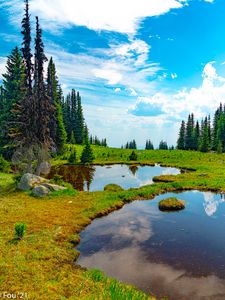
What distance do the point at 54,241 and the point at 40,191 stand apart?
10270 mm

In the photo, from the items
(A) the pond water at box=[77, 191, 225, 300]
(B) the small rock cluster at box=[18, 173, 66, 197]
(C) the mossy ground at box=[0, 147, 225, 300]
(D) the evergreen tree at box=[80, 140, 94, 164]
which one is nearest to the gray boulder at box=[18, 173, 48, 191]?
(B) the small rock cluster at box=[18, 173, 66, 197]

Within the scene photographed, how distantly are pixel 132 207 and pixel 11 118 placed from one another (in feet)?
101

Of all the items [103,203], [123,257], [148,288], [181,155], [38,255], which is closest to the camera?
[148,288]

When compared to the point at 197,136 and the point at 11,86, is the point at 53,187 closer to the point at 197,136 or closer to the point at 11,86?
the point at 11,86

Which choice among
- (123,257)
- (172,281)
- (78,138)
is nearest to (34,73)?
(123,257)

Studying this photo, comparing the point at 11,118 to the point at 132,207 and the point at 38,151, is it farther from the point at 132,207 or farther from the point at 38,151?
the point at 132,207

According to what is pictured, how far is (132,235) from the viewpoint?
53.8 feet

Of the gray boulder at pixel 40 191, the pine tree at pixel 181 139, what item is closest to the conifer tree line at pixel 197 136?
the pine tree at pixel 181 139

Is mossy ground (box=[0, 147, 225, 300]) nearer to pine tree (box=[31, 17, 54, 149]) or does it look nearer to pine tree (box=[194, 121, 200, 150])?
pine tree (box=[31, 17, 54, 149])

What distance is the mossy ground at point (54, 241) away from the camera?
9.16 meters

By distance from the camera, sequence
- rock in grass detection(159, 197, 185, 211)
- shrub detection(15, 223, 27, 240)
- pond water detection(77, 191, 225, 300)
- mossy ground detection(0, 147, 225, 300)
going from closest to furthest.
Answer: mossy ground detection(0, 147, 225, 300)
pond water detection(77, 191, 225, 300)
shrub detection(15, 223, 27, 240)
rock in grass detection(159, 197, 185, 211)

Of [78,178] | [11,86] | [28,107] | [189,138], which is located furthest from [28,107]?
[189,138]

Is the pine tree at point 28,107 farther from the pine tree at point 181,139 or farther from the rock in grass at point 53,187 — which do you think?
the pine tree at point 181,139

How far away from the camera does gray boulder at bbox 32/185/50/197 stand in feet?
77.3
